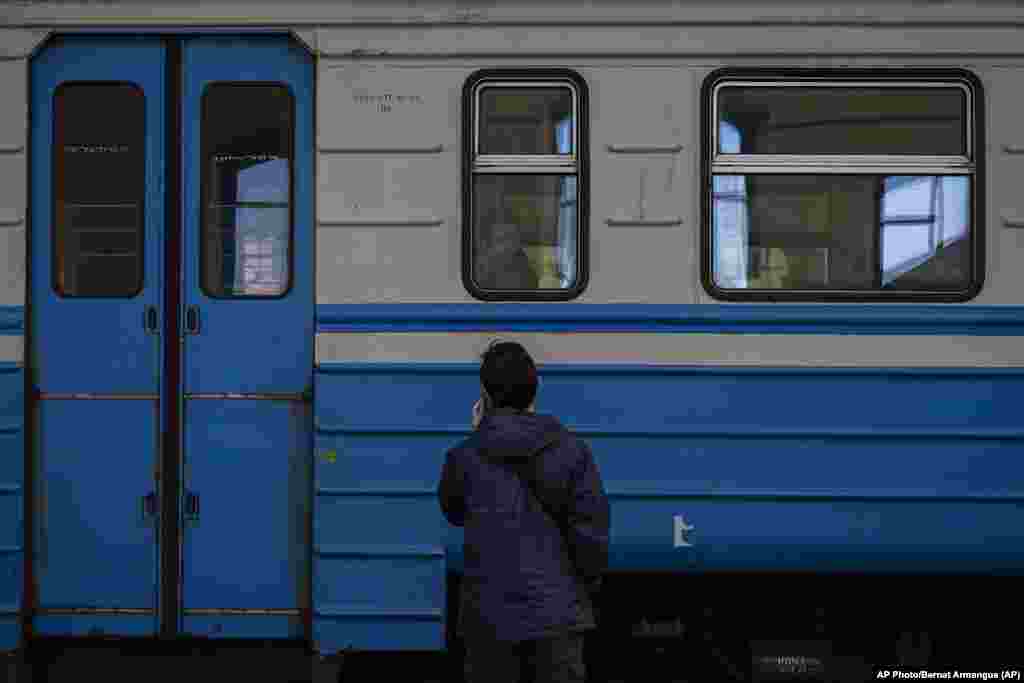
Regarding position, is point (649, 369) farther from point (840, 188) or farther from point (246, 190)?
point (246, 190)

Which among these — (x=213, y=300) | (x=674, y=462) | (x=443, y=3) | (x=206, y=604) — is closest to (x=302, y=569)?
(x=206, y=604)

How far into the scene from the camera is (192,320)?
5.00m

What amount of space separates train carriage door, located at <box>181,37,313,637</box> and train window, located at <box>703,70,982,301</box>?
183 cm

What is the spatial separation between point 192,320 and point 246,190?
62 centimetres

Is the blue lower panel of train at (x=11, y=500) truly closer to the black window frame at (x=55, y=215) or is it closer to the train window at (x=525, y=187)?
the black window frame at (x=55, y=215)

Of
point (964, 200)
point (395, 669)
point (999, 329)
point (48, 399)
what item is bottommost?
point (395, 669)

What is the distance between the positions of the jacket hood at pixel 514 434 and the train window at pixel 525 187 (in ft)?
4.89

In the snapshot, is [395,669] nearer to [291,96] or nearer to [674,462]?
[674,462]

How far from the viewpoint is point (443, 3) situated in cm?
497

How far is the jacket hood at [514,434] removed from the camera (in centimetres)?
343

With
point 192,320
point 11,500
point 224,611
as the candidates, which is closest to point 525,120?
point 192,320

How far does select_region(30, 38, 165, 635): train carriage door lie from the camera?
196 inches

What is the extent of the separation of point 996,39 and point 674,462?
2289 mm

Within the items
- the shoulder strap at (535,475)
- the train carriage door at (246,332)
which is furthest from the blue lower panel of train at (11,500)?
the shoulder strap at (535,475)
